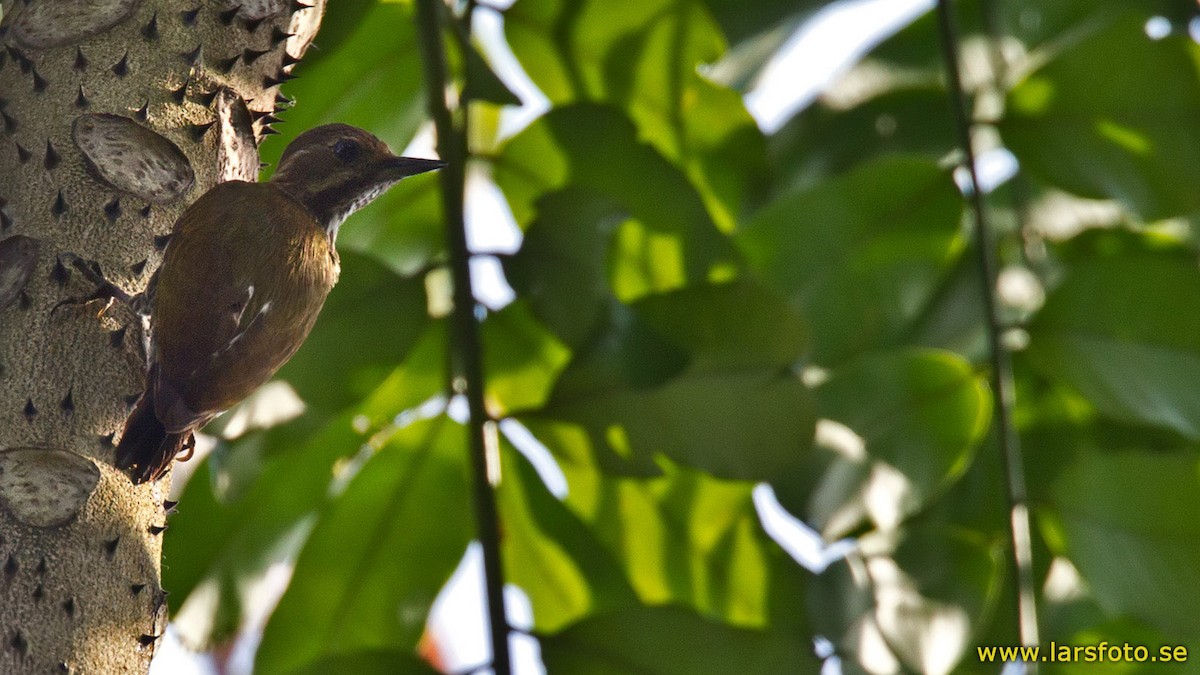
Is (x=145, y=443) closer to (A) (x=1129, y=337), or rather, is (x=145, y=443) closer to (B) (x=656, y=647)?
(B) (x=656, y=647)

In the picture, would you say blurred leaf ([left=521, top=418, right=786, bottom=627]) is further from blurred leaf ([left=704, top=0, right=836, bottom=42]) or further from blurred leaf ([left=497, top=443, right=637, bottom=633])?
blurred leaf ([left=704, top=0, right=836, bottom=42])

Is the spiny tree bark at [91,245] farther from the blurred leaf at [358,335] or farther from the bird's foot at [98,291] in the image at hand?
the blurred leaf at [358,335]

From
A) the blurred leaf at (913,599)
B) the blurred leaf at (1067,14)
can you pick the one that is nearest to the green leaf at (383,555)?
the blurred leaf at (913,599)

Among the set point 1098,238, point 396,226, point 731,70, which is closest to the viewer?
point 396,226

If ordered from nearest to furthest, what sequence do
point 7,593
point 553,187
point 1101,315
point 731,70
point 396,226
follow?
point 7,593
point 396,226
point 553,187
point 1101,315
point 731,70

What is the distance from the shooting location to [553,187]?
91 cm

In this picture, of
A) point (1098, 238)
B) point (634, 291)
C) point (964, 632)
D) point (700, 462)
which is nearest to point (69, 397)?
point (700, 462)

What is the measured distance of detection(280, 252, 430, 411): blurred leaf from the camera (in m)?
0.64

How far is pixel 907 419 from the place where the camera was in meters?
1.03

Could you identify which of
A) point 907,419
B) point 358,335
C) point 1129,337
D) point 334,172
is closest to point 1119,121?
point 1129,337

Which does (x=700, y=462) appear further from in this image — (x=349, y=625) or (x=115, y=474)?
(x=115, y=474)

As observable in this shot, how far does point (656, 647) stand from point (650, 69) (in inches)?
18.6

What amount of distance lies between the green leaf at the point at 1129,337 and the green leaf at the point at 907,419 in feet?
0.26

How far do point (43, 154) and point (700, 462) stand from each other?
480mm
